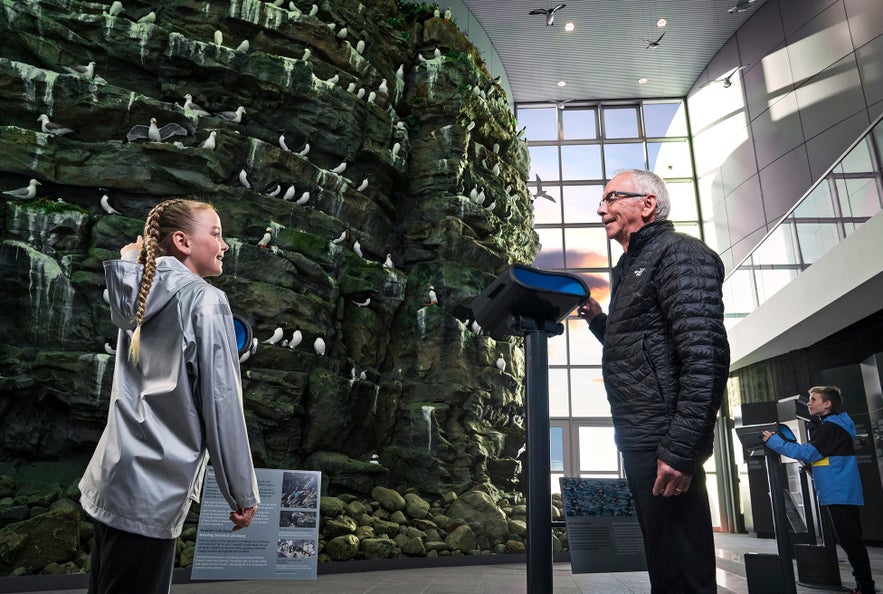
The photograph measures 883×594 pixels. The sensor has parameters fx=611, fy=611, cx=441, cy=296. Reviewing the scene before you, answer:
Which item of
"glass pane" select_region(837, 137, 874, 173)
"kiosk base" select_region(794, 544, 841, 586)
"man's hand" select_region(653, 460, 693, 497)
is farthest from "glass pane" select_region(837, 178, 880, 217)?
"man's hand" select_region(653, 460, 693, 497)

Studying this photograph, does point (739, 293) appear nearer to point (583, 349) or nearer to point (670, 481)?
point (583, 349)

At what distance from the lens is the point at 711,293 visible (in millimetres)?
1927

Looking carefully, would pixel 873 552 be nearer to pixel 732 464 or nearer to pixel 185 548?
pixel 732 464

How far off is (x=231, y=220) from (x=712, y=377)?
912 centimetres

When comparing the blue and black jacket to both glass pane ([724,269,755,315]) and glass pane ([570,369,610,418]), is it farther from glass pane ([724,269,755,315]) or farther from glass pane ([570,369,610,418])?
glass pane ([570,369,610,418])

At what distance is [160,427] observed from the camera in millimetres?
1511

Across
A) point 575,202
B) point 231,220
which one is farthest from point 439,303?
point 575,202

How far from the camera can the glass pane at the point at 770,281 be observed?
11.3 meters

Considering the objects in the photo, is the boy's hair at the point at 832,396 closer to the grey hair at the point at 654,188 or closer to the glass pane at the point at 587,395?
the grey hair at the point at 654,188

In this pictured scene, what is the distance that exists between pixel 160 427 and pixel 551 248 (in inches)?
821

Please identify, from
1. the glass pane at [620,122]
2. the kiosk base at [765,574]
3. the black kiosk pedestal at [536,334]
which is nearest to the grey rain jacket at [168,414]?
the black kiosk pedestal at [536,334]

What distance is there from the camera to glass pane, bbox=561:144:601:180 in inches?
902

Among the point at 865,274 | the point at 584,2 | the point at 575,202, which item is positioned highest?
the point at 584,2

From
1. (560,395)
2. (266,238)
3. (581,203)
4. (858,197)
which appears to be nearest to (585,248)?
(581,203)
